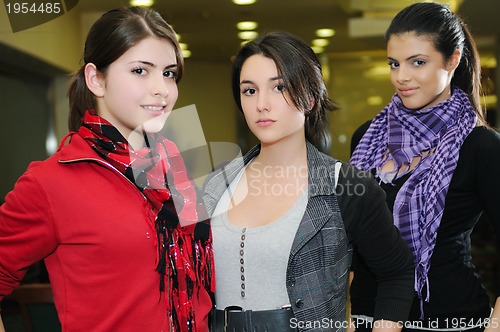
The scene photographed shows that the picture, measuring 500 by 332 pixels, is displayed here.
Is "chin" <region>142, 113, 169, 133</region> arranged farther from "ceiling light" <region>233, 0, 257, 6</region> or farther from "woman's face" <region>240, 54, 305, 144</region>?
"ceiling light" <region>233, 0, 257, 6</region>

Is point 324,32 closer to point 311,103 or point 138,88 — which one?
point 311,103

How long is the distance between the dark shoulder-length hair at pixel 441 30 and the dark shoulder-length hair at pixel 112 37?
0.64 metres

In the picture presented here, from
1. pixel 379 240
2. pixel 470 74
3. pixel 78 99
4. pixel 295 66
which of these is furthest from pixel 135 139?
pixel 470 74

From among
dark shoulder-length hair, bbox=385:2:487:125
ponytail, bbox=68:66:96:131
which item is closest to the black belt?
ponytail, bbox=68:66:96:131

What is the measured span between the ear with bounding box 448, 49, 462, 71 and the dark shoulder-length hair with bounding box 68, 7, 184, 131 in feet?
2.51

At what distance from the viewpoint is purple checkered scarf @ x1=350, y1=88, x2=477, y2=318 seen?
155cm

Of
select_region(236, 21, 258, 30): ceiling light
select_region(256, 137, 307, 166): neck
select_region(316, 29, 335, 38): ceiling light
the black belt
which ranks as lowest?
the black belt

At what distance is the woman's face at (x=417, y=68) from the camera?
155 centimetres

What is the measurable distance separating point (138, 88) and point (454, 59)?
875 mm

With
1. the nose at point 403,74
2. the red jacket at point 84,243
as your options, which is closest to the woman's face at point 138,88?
the red jacket at point 84,243

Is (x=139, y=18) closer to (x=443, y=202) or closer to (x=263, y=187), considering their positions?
(x=263, y=187)

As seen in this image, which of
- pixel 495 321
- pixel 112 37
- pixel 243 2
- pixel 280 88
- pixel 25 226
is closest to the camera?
pixel 25 226

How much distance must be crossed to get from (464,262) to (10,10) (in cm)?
235

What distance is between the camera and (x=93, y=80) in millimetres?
1273
